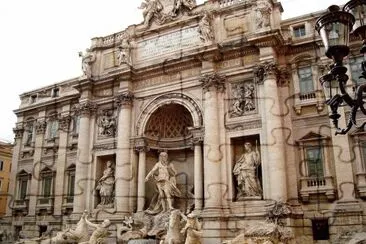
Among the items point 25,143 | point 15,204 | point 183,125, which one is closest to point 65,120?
point 25,143

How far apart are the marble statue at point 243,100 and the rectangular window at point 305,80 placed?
194cm

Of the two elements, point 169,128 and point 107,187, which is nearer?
point 107,187

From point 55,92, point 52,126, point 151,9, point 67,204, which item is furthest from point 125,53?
point 67,204

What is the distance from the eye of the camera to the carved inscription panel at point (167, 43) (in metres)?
17.9

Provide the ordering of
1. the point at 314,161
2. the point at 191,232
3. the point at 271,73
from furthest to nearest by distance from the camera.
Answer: the point at 271,73, the point at 314,161, the point at 191,232

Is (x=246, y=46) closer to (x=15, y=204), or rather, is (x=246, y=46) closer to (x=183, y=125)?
(x=183, y=125)

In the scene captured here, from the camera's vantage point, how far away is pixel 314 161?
48.6 ft

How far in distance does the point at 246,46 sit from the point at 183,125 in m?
4.85

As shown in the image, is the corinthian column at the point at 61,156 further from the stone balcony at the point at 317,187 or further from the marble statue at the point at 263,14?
the stone balcony at the point at 317,187

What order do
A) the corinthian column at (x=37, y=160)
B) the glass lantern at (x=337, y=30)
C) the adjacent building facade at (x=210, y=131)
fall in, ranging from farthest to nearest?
the corinthian column at (x=37, y=160) < the adjacent building facade at (x=210, y=131) < the glass lantern at (x=337, y=30)

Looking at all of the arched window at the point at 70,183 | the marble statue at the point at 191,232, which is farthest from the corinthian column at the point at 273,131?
the arched window at the point at 70,183

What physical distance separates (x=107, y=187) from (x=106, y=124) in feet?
10.2

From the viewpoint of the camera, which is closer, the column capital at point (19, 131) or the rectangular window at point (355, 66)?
the rectangular window at point (355, 66)

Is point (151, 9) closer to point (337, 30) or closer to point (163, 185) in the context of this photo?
point (163, 185)
